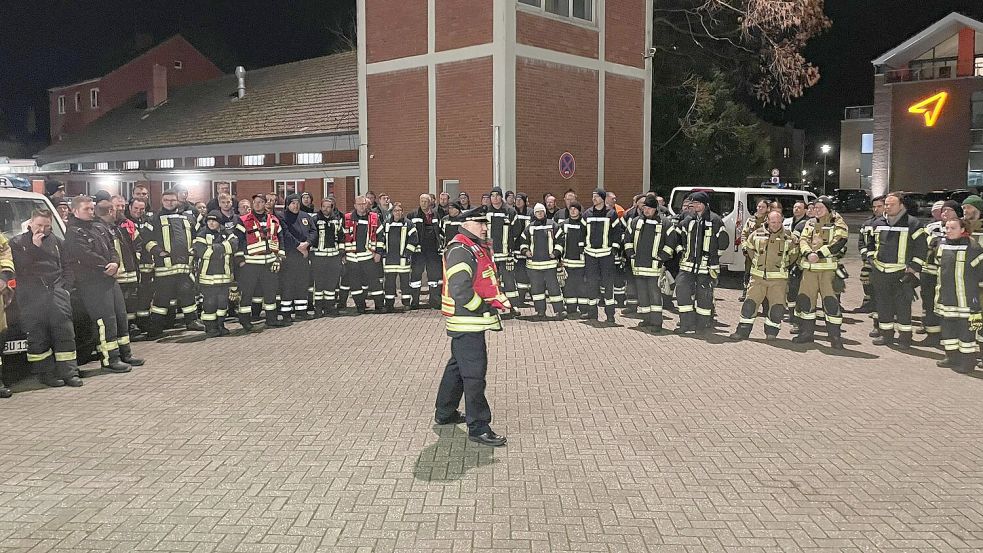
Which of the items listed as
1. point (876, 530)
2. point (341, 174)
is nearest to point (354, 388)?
point (876, 530)

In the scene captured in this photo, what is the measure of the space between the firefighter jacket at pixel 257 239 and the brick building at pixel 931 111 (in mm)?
46138

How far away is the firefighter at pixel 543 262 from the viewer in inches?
497

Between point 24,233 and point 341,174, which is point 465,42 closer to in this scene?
point 341,174

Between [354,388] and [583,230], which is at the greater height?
[583,230]

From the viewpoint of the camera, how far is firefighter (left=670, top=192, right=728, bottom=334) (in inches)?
437

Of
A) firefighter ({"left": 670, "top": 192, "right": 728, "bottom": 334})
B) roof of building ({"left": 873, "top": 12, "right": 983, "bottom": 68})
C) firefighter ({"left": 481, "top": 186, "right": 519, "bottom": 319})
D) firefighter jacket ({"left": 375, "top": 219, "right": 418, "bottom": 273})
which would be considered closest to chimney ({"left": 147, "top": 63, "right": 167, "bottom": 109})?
firefighter jacket ({"left": 375, "top": 219, "right": 418, "bottom": 273})

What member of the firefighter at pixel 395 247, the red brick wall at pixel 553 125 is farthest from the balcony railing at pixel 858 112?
the firefighter at pixel 395 247

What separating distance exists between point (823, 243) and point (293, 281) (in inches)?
313

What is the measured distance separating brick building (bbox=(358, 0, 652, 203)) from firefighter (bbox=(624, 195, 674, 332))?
233 inches

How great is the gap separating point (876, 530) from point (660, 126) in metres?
22.3

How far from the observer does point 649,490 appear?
210 inches

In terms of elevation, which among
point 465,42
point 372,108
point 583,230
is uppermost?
point 465,42

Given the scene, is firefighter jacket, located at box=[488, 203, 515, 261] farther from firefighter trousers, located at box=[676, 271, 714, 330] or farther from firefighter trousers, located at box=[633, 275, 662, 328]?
firefighter trousers, located at box=[676, 271, 714, 330]

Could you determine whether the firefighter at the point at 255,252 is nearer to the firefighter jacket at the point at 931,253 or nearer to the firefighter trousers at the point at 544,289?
the firefighter trousers at the point at 544,289
